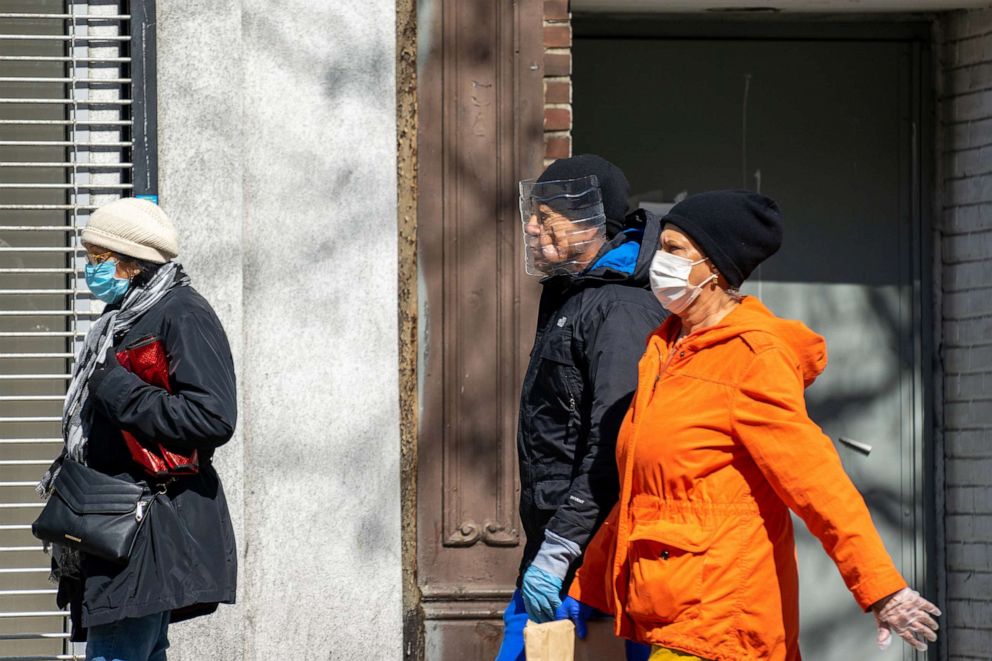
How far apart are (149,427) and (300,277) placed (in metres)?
1.94

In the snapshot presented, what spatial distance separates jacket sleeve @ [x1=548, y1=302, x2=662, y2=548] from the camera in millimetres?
3818

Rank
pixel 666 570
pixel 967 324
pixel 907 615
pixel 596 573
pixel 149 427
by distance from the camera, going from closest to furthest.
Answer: pixel 907 615
pixel 666 570
pixel 596 573
pixel 149 427
pixel 967 324

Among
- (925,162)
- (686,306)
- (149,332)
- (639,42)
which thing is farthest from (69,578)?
(925,162)

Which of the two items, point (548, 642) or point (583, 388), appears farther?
point (583, 388)

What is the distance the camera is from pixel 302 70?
20.1 feet

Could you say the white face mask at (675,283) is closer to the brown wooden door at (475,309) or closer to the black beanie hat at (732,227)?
the black beanie hat at (732,227)

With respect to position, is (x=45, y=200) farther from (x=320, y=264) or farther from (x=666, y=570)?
(x=666, y=570)

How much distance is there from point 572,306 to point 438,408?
2154 mm

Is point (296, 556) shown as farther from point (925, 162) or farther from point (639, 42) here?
point (925, 162)

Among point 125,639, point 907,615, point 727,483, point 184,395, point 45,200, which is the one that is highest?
point 45,200

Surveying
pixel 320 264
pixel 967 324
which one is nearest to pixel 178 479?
pixel 320 264

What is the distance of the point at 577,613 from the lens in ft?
12.5

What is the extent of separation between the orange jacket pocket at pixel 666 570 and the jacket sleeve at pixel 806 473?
217mm

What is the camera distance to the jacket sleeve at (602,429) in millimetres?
3818
